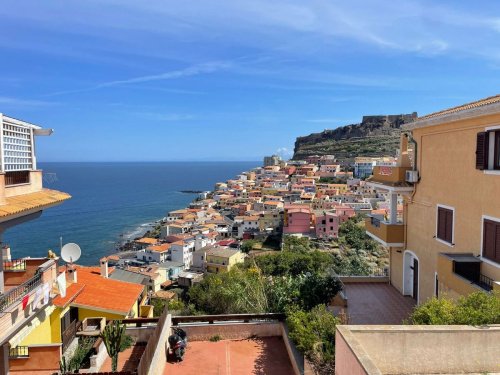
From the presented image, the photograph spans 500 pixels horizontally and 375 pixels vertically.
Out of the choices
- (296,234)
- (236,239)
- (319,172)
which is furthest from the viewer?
(319,172)

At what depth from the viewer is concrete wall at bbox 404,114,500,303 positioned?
7.77m

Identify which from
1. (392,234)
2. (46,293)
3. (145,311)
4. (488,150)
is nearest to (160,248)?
(145,311)

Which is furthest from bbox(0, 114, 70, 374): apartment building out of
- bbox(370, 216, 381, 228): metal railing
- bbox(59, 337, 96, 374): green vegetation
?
bbox(370, 216, 381, 228): metal railing

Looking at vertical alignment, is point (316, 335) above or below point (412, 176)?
below

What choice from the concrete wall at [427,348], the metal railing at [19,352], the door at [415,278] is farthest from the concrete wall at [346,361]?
the door at [415,278]

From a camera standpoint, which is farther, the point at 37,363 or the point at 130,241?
the point at 130,241

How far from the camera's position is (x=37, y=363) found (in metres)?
7.73

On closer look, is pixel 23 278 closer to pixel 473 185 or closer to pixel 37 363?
pixel 37 363

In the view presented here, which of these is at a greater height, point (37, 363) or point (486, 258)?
point (486, 258)

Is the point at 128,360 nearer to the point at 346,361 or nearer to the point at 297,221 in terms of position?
the point at 346,361

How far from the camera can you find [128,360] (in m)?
9.08

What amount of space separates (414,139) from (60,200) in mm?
8821

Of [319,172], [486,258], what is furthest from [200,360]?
[319,172]

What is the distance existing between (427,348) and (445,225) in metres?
5.29
